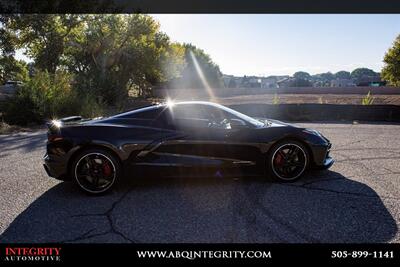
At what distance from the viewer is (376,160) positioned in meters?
6.05

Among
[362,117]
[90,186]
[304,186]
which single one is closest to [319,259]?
[304,186]

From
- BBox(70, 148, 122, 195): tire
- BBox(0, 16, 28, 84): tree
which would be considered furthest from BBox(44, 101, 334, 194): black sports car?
BBox(0, 16, 28, 84): tree

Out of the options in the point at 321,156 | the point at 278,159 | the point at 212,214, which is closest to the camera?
the point at 212,214

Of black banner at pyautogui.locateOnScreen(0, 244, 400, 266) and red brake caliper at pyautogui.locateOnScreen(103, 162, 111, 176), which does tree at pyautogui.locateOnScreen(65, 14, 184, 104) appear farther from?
black banner at pyautogui.locateOnScreen(0, 244, 400, 266)

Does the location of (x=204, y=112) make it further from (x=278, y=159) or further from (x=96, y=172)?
(x=96, y=172)

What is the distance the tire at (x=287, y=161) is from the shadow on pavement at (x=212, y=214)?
0.15 meters

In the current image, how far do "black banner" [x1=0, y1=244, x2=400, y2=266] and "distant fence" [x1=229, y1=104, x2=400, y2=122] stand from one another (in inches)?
441

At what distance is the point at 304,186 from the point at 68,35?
103ft

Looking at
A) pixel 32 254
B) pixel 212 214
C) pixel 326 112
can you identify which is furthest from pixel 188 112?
pixel 326 112

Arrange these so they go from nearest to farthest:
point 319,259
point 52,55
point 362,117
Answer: point 319,259 < point 362,117 < point 52,55

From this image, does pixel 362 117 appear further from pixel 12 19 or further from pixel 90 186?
pixel 12 19

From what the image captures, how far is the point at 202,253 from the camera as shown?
2.83 m

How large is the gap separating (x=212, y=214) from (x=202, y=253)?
0.82 metres

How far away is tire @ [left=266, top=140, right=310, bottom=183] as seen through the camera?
453cm
